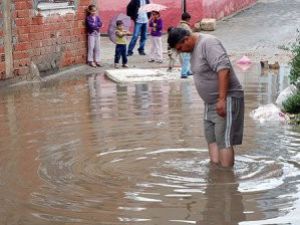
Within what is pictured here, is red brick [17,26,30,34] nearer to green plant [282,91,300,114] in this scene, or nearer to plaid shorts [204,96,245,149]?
green plant [282,91,300,114]

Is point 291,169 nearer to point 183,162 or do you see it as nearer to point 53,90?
point 183,162

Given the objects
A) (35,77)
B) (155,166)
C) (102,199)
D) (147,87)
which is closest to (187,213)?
(102,199)

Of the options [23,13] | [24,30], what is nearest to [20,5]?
[23,13]

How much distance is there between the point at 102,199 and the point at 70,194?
1.18ft

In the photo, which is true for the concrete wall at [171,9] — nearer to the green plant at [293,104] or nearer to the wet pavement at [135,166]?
the wet pavement at [135,166]

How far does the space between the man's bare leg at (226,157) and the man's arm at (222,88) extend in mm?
489

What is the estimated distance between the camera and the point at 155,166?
770cm

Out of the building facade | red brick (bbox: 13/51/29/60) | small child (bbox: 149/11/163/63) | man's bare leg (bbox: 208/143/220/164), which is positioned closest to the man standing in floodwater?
man's bare leg (bbox: 208/143/220/164)

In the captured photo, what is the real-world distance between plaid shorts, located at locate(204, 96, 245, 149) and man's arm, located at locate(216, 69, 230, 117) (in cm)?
10

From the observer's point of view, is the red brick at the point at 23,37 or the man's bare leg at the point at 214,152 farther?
the red brick at the point at 23,37

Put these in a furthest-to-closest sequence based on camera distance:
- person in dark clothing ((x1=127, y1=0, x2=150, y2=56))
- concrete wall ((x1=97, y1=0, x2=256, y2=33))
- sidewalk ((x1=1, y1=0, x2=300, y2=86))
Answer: concrete wall ((x1=97, y1=0, x2=256, y2=33))
person in dark clothing ((x1=127, y1=0, x2=150, y2=56))
sidewalk ((x1=1, y1=0, x2=300, y2=86))

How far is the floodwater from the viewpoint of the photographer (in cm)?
615

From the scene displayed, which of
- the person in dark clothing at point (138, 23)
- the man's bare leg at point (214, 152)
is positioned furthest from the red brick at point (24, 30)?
the man's bare leg at point (214, 152)

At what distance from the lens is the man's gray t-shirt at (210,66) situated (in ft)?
22.7
